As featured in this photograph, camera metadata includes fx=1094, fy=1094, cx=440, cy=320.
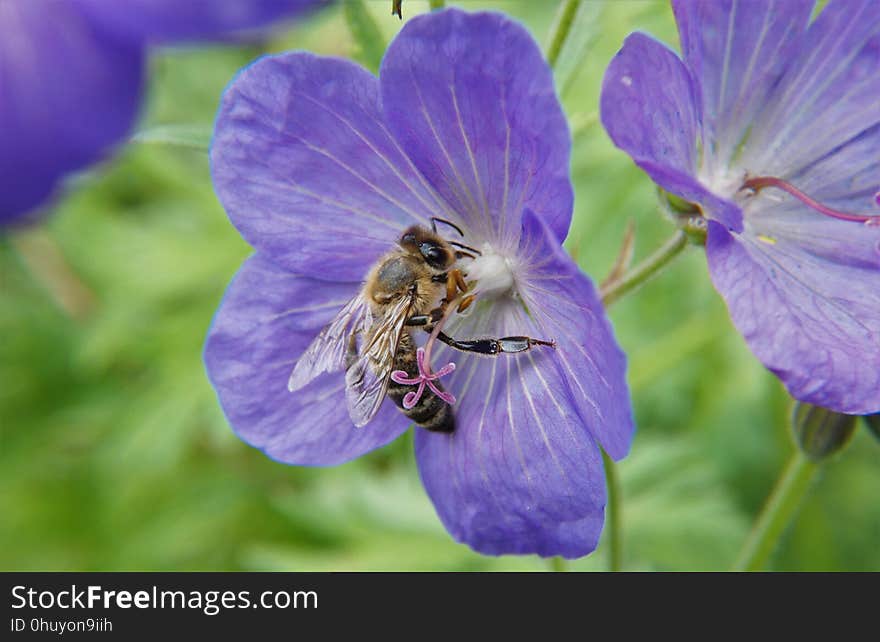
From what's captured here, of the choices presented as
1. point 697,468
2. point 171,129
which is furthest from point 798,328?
point 697,468

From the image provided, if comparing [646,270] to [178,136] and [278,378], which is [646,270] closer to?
[278,378]

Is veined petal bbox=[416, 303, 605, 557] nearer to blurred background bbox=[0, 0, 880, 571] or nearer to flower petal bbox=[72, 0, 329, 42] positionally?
flower petal bbox=[72, 0, 329, 42]

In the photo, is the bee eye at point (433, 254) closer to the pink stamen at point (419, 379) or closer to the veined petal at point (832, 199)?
the pink stamen at point (419, 379)

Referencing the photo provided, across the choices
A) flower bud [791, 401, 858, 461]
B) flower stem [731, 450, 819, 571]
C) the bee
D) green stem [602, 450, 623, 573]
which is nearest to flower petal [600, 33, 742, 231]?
the bee

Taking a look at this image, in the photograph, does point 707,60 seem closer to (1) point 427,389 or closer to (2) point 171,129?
(1) point 427,389

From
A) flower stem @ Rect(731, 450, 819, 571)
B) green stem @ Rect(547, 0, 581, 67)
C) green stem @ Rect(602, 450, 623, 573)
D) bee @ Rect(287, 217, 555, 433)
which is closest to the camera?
bee @ Rect(287, 217, 555, 433)

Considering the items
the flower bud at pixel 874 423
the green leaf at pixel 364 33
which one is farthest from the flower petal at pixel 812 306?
the green leaf at pixel 364 33

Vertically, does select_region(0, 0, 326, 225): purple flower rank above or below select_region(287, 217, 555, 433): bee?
above
